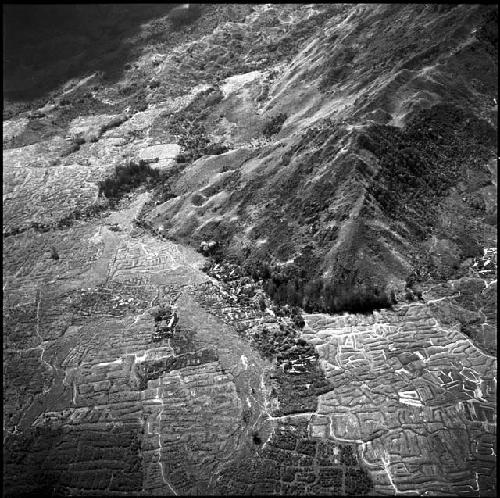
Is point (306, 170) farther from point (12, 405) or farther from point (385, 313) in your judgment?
point (12, 405)

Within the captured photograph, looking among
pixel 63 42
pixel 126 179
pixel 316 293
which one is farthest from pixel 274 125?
pixel 63 42

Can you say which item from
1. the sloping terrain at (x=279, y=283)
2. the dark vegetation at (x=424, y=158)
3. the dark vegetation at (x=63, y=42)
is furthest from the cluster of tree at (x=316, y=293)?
the dark vegetation at (x=63, y=42)

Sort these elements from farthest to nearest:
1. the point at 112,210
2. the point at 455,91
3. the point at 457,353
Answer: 1. the point at 112,210
2. the point at 455,91
3. the point at 457,353

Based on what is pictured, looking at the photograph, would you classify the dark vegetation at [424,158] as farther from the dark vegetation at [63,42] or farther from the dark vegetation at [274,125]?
the dark vegetation at [63,42]

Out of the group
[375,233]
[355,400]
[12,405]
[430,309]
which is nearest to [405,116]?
[375,233]

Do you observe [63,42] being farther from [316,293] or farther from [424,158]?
[316,293]

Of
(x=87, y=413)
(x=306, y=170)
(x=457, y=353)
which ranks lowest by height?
(x=457, y=353)
